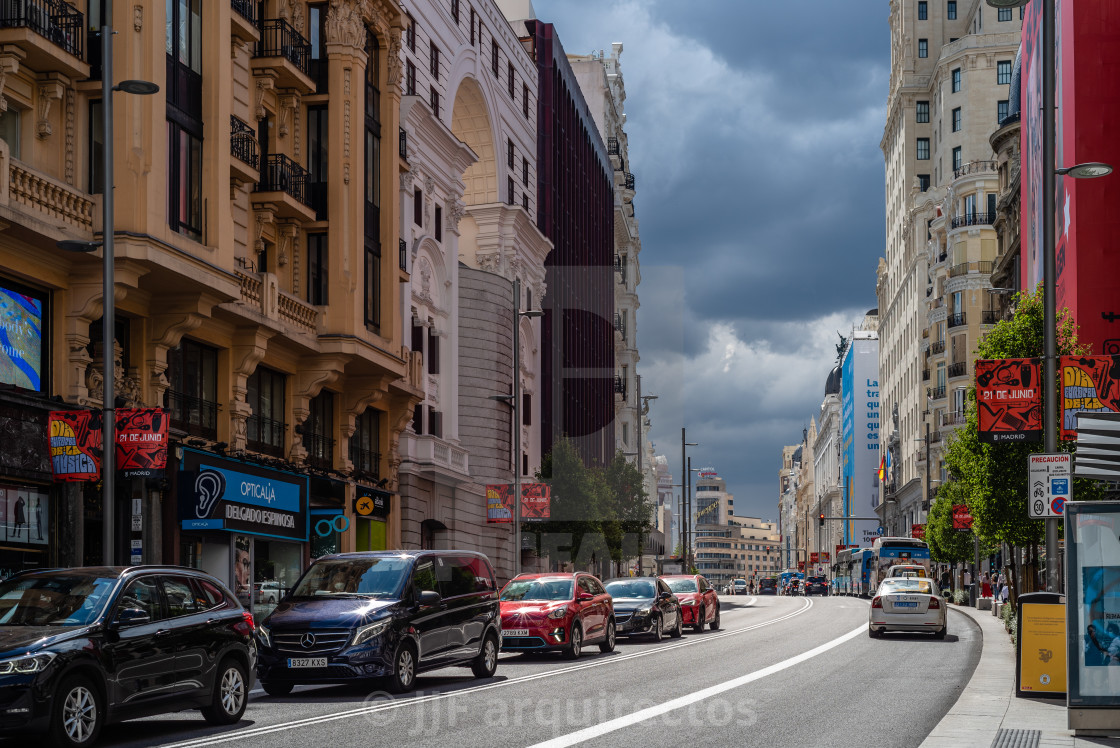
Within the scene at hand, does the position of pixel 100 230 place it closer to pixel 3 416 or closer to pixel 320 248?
pixel 3 416

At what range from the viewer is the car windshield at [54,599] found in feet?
43.2

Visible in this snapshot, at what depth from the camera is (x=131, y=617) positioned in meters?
13.6

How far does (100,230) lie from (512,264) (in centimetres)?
3458

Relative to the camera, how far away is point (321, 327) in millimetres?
34094

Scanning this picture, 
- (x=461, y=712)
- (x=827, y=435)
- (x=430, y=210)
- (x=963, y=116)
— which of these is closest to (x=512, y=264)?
(x=430, y=210)

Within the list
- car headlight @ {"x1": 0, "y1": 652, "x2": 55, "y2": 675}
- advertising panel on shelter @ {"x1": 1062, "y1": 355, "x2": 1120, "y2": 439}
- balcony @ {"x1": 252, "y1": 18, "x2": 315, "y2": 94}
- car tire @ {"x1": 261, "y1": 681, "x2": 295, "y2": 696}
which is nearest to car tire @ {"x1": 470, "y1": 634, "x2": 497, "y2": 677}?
car tire @ {"x1": 261, "y1": 681, "x2": 295, "y2": 696}

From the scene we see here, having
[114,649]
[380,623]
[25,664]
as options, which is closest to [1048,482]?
[380,623]

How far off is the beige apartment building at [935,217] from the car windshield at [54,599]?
7073cm

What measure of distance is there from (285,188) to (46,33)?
9.66 m

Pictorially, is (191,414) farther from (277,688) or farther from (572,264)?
(572,264)

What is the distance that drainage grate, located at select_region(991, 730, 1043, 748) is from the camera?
12.4m

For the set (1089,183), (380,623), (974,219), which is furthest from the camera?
(974,219)

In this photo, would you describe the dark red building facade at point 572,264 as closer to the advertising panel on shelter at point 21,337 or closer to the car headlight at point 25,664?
the advertising panel on shelter at point 21,337

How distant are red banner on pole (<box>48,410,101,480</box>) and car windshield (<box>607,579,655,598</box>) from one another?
1437 cm
